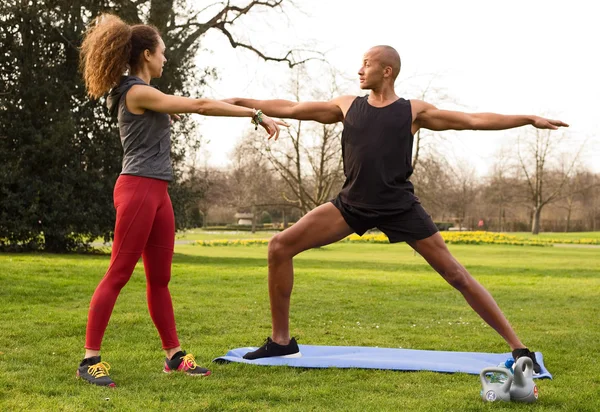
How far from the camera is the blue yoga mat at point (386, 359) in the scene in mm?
4945

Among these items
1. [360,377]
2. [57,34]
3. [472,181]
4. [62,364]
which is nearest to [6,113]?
[57,34]

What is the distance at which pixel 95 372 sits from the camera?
430 centimetres

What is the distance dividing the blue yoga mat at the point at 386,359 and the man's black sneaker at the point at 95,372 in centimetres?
98

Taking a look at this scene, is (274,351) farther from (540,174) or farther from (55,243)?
(540,174)

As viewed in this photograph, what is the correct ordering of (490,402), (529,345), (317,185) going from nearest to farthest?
(490,402)
(529,345)
(317,185)

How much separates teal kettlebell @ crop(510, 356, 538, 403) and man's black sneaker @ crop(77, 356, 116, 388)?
243 cm

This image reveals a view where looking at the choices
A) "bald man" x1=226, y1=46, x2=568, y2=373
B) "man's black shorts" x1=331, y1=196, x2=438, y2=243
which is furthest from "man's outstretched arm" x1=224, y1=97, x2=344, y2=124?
"man's black shorts" x1=331, y1=196, x2=438, y2=243

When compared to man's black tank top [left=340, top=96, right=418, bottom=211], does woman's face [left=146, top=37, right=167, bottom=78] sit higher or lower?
higher

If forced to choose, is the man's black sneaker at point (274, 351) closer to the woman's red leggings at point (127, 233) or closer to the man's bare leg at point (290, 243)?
the man's bare leg at point (290, 243)

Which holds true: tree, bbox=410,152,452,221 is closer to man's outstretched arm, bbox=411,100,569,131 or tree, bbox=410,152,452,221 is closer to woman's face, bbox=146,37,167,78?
man's outstretched arm, bbox=411,100,569,131

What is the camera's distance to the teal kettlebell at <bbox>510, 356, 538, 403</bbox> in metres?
4.00

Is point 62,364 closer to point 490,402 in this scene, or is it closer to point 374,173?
point 374,173

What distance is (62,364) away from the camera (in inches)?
192

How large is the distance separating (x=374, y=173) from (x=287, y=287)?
3.78 ft
